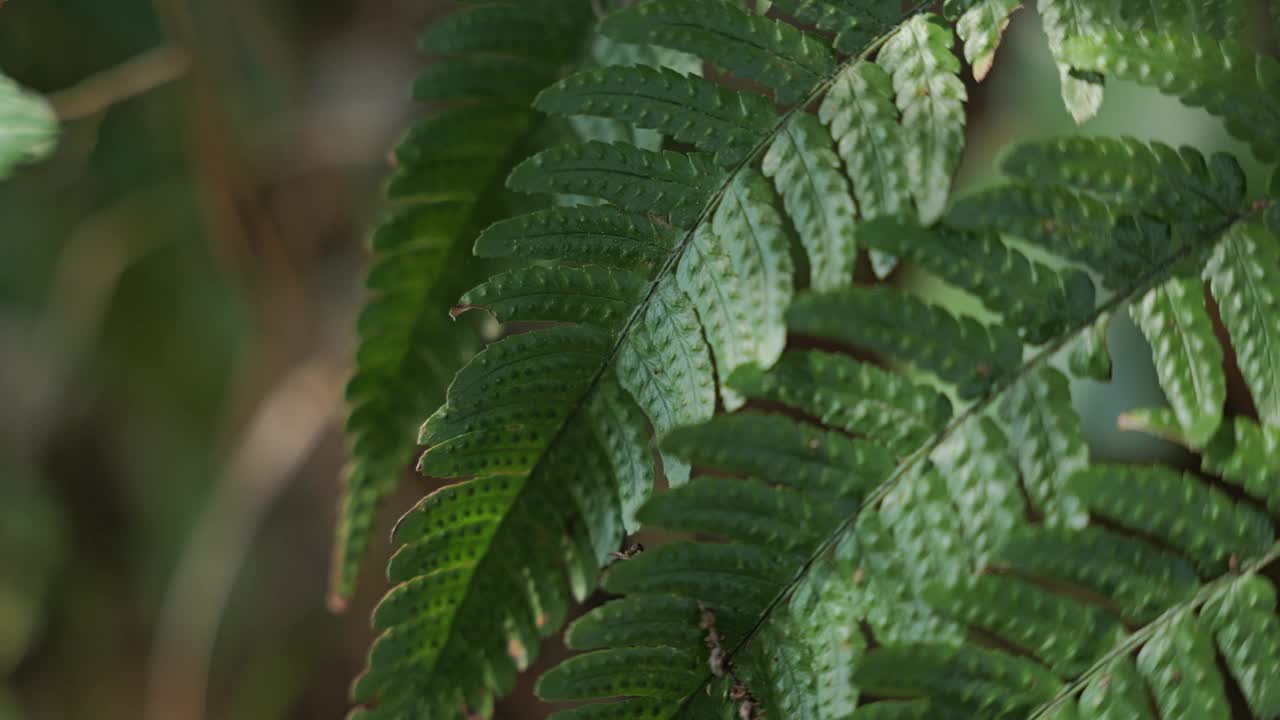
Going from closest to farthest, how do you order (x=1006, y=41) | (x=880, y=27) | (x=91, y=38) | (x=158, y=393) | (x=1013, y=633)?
(x=1013, y=633) < (x=880, y=27) < (x=1006, y=41) < (x=91, y=38) < (x=158, y=393)

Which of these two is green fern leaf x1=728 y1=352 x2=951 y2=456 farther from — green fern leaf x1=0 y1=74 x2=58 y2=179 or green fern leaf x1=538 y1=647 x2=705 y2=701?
green fern leaf x1=0 y1=74 x2=58 y2=179

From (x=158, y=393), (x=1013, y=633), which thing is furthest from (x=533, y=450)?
(x=158, y=393)

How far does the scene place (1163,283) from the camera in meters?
0.63

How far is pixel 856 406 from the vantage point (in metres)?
0.63

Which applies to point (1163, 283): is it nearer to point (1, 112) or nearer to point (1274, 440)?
point (1274, 440)

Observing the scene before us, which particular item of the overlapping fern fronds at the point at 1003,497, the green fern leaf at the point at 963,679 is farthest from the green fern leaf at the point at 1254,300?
the green fern leaf at the point at 963,679

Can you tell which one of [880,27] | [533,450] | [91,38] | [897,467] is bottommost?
[897,467]

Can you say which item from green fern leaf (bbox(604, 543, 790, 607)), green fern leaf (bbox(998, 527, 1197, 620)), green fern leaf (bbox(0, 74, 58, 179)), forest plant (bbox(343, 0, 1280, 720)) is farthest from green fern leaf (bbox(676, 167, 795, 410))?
green fern leaf (bbox(0, 74, 58, 179))

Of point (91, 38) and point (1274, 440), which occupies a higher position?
point (91, 38)

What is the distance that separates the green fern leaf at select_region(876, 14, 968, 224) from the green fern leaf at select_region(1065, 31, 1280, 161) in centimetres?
8

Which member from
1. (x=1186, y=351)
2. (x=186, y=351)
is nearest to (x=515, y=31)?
(x=1186, y=351)

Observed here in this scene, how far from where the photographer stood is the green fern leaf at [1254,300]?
0.62 metres

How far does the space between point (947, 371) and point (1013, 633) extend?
0.54ft

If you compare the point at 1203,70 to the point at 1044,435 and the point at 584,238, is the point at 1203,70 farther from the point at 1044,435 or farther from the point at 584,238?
the point at 584,238
